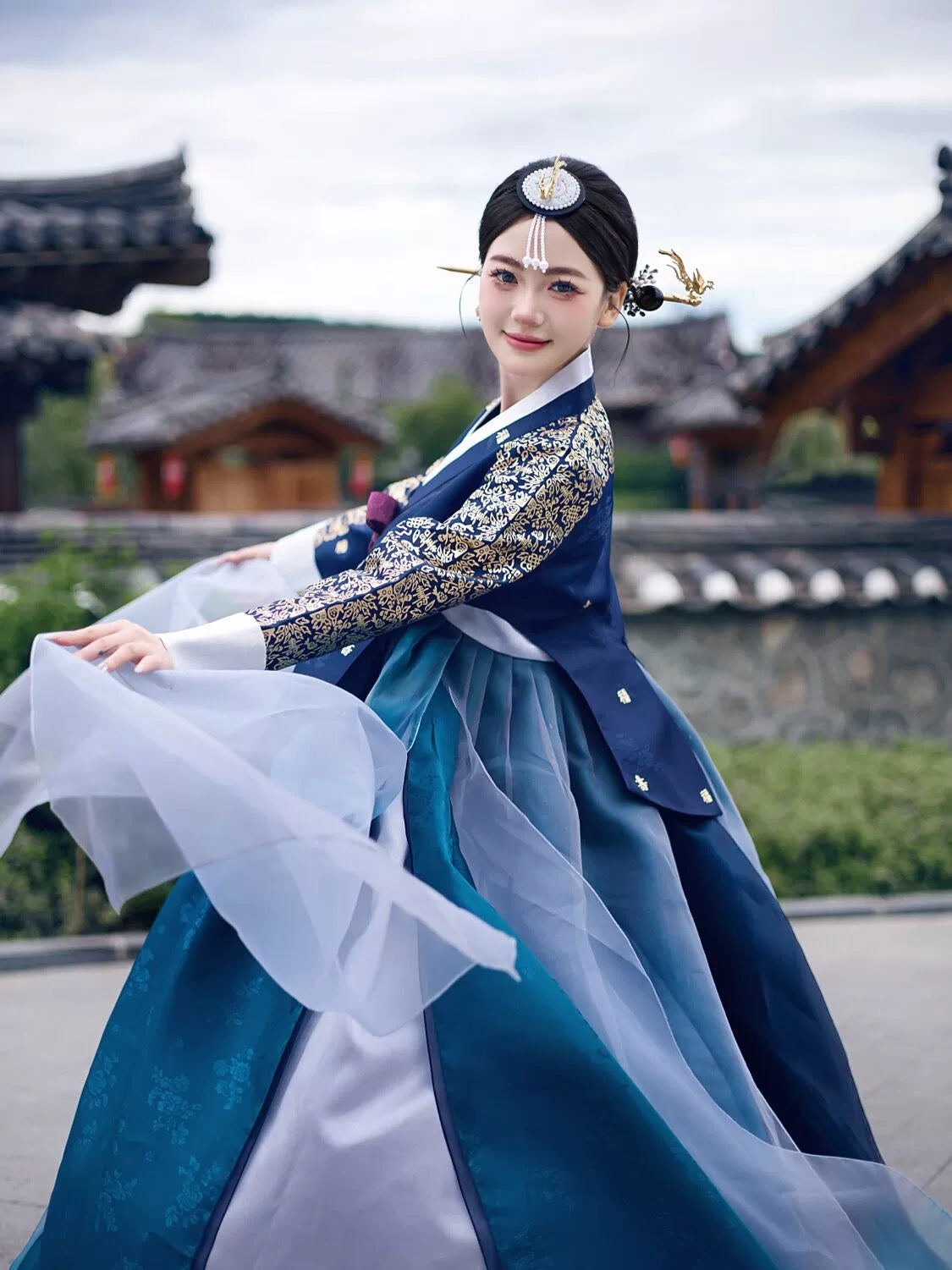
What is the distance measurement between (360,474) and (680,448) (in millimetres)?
7173

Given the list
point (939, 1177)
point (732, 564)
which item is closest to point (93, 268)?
point (732, 564)

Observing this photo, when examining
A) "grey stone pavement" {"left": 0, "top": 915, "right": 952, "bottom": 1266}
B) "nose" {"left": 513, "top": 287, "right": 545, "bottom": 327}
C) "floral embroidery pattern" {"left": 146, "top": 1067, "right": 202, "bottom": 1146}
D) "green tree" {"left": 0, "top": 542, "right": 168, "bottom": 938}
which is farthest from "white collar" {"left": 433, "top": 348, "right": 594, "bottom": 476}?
"green tree" {"left": 0, "top": 542, "right": 168, "bottom": 938}

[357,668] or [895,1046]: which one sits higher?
[357,668]

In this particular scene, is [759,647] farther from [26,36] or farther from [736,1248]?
[26,36]

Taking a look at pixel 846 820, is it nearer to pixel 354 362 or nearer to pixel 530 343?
pixel 530 343

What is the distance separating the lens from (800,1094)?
2.67 metres

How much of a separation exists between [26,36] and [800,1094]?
1203cm

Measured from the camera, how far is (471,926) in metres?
1.98

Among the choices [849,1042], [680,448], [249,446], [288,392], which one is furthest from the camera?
[680,448]

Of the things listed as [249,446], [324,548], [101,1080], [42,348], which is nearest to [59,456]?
[249,446]

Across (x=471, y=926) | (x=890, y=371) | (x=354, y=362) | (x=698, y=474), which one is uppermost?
(x=354, y=362)

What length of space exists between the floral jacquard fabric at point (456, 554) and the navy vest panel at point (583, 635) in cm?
6

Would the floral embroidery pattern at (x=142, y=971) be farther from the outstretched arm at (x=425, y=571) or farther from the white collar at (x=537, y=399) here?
the white collar at (x=537, y=399)
